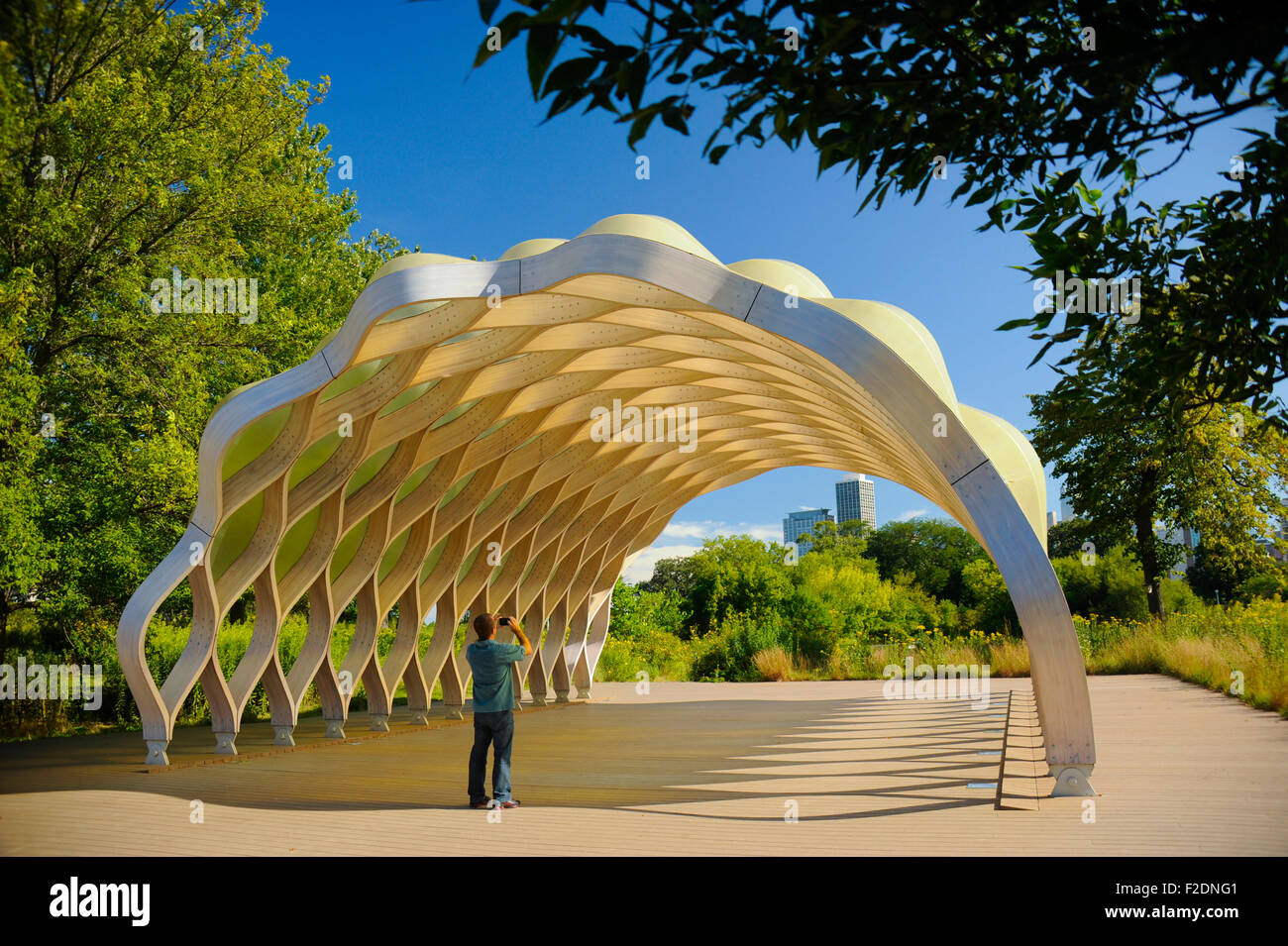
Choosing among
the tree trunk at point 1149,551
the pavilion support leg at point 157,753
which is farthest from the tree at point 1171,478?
the pavilion support leg at point 157,753

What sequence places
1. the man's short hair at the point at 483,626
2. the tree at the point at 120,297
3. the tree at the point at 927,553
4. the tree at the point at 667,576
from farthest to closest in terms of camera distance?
the tree at the point at 667,576 → the tree at the point at 927,553 → the tree at the point at 120,297 → the man's short hair at the point at 483,626

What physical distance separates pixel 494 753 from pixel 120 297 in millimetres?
15536

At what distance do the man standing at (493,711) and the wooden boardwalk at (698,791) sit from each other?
33 cm

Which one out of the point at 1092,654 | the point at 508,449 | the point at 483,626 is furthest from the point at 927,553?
the point at 483,626

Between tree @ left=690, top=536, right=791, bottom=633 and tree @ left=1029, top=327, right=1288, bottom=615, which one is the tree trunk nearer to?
tree @ left=1029, top=327, right=1288, bottom=615

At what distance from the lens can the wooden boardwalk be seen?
688 cm

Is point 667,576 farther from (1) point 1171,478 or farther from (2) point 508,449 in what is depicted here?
(2) point 508,449

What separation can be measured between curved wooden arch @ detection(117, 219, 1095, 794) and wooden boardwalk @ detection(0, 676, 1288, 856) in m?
1.08

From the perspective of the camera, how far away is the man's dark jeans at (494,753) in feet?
28.2

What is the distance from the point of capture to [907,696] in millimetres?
22516

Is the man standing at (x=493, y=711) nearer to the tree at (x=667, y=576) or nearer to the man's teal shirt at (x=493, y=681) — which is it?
the man's teal shirt at (x=493, y=681)

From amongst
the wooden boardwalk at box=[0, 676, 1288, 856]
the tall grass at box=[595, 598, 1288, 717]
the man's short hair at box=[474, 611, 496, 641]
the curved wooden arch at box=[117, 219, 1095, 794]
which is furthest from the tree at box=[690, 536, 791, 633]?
the man's short hair at box=[474, 611, 496, 641]
